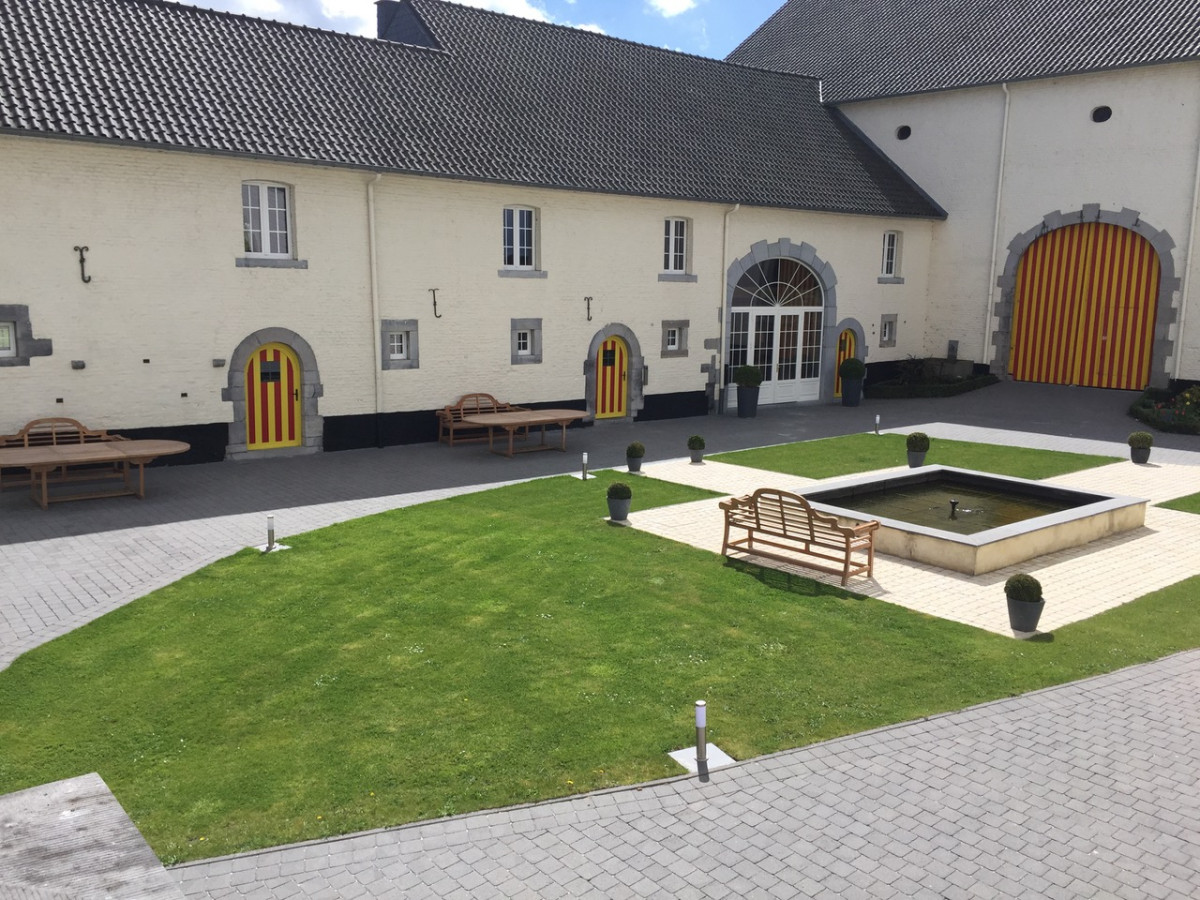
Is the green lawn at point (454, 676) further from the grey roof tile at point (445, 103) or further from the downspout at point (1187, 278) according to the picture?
the downspout at point (1187, 278)

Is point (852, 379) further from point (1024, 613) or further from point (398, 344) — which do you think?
point (1024, 613)

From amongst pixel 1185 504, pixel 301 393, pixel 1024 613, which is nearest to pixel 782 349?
pixel 1185 504

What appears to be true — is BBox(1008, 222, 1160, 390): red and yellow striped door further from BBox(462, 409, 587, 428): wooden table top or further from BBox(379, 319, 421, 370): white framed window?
BBox(379, 319, 421, 370): white framed window

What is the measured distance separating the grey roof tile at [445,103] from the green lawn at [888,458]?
6.51 meters

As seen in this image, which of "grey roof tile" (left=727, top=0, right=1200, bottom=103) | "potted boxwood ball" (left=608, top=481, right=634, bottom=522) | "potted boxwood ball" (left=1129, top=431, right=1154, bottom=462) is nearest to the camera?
"potted boxwood ball" (left=608, top=481, right=634, bottom=522)

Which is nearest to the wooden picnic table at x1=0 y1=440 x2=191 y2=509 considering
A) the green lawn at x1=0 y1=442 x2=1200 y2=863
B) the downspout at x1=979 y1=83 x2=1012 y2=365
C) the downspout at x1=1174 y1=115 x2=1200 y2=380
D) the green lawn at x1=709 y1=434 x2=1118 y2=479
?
the green lawn at x1=0 y1=442 x2=1200 y2=863

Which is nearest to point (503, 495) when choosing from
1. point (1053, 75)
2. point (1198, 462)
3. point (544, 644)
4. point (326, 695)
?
point (544, 644)

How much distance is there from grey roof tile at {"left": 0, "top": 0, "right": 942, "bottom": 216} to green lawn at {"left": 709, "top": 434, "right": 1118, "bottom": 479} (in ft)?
21.4

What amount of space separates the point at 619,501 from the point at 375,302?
7590 millimetres

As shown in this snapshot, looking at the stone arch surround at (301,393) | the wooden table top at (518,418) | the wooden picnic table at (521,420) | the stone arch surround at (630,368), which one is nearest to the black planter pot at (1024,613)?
the wooden picnic table at (521,420)

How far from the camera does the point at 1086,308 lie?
25219mm

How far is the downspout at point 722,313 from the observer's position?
928 inches

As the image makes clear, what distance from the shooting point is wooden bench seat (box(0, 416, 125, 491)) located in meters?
14.7

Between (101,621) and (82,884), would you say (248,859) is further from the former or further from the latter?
(101,621)
